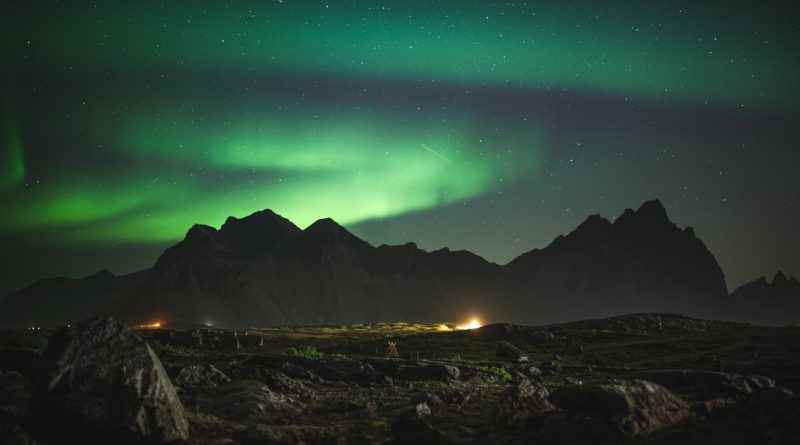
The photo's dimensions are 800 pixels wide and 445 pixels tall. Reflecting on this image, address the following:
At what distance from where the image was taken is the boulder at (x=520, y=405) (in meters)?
12.9

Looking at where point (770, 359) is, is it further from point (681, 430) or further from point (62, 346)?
point (62, 346)

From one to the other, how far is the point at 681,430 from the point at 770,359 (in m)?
37.7

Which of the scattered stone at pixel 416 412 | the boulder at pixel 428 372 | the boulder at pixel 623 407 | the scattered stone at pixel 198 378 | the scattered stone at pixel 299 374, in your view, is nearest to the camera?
the boulder at pixel 623 407

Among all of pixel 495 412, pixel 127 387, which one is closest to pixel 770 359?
pixel 495 412

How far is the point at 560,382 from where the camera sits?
26.6 metres

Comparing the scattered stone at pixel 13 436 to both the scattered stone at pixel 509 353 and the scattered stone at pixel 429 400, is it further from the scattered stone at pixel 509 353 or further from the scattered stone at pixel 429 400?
the scattered stone at pixel 509 353

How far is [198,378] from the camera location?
18094mm

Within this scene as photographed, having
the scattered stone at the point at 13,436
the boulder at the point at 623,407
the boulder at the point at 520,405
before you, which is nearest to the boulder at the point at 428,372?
the boulder at the point at 520,405

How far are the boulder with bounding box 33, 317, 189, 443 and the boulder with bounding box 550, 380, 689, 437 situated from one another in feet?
28.4

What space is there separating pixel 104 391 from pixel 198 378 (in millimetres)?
9059

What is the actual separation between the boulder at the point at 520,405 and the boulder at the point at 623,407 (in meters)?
0.88

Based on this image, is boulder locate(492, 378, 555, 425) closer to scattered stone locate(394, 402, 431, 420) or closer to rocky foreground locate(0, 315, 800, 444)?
rocky foreground locate(0, 315, 800, 444)

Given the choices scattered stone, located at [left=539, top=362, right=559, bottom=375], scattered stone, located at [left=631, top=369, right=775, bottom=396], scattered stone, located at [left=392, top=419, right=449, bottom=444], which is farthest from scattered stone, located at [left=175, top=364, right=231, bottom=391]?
scattered stone, located at [left=539, top=362, right=559, bottom=375]

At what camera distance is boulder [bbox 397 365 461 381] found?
23938mm
